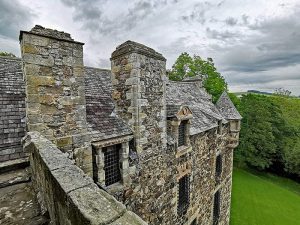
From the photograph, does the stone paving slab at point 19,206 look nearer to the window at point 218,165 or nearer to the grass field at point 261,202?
the window at point 218,165

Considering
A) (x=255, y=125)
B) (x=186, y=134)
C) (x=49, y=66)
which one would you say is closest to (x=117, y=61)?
(x=49, y=66)

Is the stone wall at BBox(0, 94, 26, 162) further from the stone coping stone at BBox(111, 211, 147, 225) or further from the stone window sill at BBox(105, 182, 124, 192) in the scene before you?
the stone coping stone at BBox(111, 211, 147, 225)

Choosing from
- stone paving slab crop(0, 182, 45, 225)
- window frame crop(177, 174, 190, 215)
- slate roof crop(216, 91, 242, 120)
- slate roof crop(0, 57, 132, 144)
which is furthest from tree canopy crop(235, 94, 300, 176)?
stone paving slab crop(0, 182, 45, 225)

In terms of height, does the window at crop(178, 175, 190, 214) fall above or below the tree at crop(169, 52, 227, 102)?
below

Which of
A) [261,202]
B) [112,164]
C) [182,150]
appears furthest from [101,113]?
[261,202]

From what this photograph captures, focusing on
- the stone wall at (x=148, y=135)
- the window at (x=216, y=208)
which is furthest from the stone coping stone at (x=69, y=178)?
the window at (x=216, y=208)

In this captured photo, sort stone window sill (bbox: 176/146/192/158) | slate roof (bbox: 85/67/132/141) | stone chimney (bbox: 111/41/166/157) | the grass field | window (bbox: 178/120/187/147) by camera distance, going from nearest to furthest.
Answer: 1. slate roof (bbox: 85/67/132/141)
2. stone chimney (bbox: 111/41/166/157)
3. stone window sill (bbox: 176/146/192/158)
4. window (bbox: 178/120/187/147)
5. the grass field
